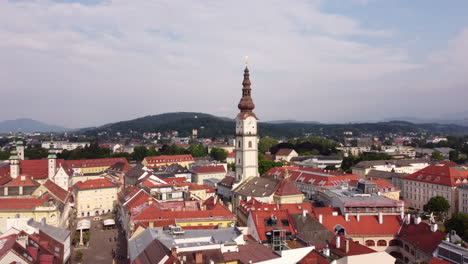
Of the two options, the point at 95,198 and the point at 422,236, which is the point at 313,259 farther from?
the point at 95,198

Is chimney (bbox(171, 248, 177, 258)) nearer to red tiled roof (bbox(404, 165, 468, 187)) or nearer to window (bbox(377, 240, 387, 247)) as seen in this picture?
window (bbox(377, 240, 387, 247))

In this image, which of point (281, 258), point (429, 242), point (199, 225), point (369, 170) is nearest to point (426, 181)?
point (369, 170)

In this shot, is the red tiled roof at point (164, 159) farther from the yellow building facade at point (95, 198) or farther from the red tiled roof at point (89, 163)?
the yellow building facade at point (95, 198)

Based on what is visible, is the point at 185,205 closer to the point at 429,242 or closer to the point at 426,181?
the point at 429,242

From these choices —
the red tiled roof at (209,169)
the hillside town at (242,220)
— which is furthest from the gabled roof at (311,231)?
the red tiled roof at (209,169)

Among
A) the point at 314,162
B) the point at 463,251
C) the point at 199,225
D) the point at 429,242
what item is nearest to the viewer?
the point at 463,251

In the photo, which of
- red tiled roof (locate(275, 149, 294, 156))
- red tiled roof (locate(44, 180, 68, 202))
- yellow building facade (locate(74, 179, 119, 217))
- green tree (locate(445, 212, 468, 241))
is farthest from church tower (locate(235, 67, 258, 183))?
red tiled roof (locate(275, 149, 294, 156))
